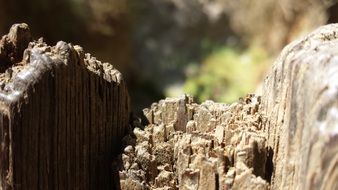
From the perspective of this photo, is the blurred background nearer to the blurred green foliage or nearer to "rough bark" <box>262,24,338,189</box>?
the blurred green foliage

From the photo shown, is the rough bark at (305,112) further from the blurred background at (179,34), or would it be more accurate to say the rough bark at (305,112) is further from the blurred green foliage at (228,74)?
the blurred green foliage at (228,74)

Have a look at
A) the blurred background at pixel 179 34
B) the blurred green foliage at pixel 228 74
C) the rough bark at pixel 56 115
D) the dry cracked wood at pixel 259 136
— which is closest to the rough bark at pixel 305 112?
the dry cracked wood at pixel 259 136

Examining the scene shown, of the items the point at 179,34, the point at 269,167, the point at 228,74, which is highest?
the point at 179,34

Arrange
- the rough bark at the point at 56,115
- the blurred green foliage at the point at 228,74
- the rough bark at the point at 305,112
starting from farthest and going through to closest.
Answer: the blurred green foliage at the point at 228,74 → the rough bark at the point at 56,115 → the rough bark at the point at 305,112

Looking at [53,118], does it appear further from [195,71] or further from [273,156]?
[195,71]

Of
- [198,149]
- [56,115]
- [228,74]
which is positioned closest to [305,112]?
[198,149]

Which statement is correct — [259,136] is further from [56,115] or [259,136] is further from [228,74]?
[228,74]
